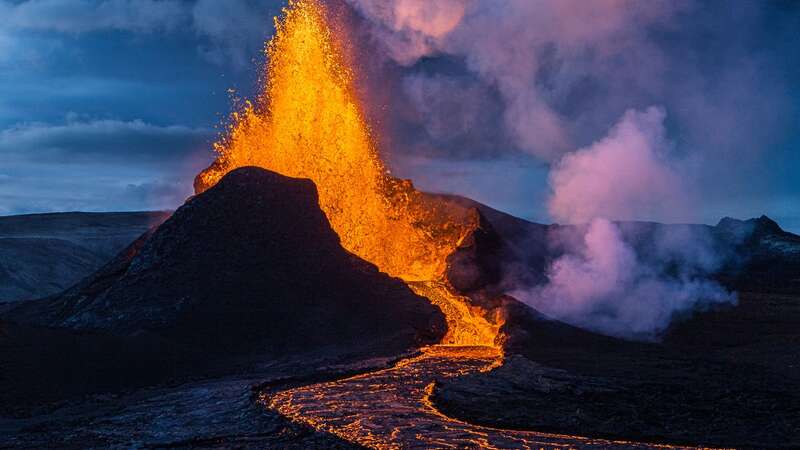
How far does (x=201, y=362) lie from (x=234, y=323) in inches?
95.2

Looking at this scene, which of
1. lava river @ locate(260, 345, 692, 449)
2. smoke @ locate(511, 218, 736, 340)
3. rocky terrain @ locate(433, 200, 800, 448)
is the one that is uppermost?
smoke @ locate(511, 218, 736, 340)

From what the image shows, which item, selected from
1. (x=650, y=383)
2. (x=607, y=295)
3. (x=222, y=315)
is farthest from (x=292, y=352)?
(x=607, y=295)

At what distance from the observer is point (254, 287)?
24719mm

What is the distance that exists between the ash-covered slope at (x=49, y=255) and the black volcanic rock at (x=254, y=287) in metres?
29.5

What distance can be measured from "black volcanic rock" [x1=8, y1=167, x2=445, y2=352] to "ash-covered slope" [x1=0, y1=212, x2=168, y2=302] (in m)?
29.5

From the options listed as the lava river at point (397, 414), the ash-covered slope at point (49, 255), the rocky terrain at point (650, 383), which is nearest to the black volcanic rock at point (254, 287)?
the lava river at point (397, 414)

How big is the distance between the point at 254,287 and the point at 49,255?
46.1 m

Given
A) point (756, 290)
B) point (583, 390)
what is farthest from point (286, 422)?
point (756, 290)

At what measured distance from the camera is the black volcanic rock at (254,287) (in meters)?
23.3

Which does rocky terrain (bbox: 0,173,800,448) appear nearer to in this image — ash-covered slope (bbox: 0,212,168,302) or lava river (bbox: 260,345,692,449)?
lava river (bbox: 260,345,692,449)

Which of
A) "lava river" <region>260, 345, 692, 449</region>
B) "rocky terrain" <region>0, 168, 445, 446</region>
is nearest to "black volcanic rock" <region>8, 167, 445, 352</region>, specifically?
"rocky terrain" <region>0, 168, 445, 446</region>

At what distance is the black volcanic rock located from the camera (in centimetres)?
2330

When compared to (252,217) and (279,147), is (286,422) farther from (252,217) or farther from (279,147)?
(279,147)

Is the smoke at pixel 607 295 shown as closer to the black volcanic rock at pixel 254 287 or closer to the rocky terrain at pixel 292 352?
the rocky terrain at pixel 292 352
